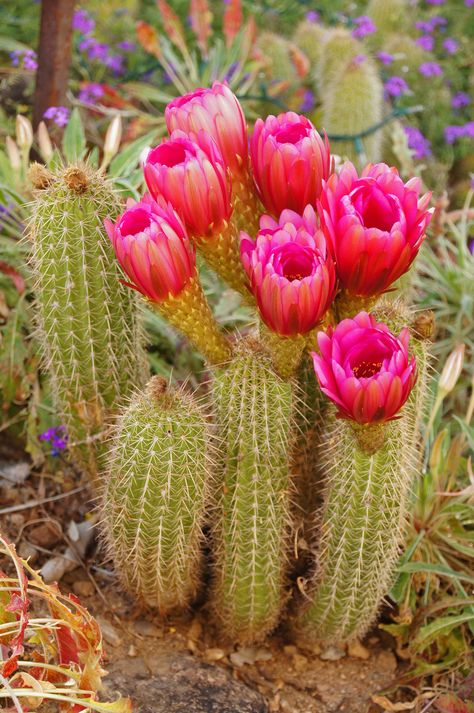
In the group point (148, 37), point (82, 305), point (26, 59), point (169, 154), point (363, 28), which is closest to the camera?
point (169, 154)

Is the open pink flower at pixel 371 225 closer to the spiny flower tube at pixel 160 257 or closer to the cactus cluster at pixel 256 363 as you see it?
the cactus cluster at pixel 256 363

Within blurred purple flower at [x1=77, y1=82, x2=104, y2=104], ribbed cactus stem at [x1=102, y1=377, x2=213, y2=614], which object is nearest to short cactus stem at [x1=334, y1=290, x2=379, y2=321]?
ribbed cactus stem at [x1=102, y1=377, x2=213, y2=614]

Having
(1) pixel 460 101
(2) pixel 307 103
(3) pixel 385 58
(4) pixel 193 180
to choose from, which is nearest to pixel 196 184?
(4) pixel 193 180

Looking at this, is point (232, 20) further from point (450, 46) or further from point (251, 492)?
point (251, 492)

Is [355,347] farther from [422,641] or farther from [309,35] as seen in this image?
[309,35]

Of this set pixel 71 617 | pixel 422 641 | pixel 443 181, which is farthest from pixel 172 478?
pixel 443 181

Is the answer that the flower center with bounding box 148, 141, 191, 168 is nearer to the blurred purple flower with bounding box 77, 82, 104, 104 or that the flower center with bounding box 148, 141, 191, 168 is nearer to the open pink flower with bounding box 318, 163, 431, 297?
the open pink flower with bounding box 318, 163, 431, 297
